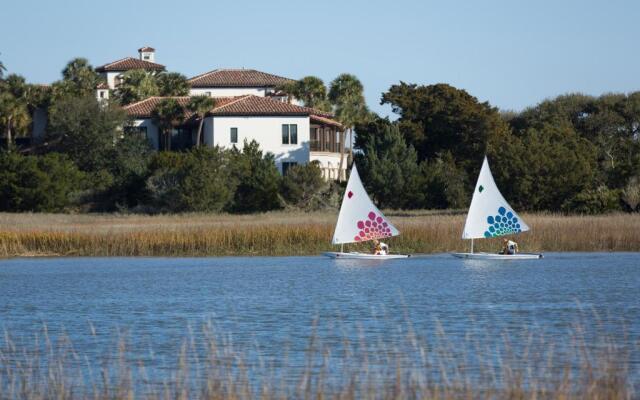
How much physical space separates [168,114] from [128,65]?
1302 inches

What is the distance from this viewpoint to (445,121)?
2822 inches

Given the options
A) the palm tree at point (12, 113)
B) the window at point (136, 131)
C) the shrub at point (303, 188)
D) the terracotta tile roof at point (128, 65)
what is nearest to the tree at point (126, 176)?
the window at point (136, 131)

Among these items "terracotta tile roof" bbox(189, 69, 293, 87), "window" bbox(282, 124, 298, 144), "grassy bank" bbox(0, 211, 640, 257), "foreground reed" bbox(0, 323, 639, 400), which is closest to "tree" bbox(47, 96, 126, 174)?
"window" bbox(282, 124, 298, 144)

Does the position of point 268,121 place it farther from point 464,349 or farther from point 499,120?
point 464,349

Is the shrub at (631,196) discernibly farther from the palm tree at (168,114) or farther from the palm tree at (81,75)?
the palm tree at (81,75)

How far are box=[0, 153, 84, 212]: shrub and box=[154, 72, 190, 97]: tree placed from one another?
25.1 meters

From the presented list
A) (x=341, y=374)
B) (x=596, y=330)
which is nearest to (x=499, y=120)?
(x=596, y=330)

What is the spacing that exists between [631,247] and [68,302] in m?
20.1

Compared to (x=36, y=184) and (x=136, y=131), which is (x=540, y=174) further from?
(x=136, y=131)

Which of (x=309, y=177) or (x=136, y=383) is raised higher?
(x=309, y=177)

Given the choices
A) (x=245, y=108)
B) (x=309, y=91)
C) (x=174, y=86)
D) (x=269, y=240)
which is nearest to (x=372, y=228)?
(x=269, y=240)

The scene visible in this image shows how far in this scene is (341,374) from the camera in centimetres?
1588

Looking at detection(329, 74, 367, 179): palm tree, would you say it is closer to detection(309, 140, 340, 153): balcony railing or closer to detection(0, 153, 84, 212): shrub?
Result: detection(309, 140, 340, 153): balcony railing

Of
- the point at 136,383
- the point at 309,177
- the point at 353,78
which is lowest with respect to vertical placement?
the point at 136,383
